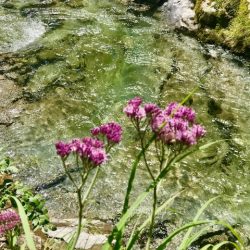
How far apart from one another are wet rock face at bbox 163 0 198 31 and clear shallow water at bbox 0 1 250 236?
13.7 inches

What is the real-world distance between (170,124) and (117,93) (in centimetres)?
480

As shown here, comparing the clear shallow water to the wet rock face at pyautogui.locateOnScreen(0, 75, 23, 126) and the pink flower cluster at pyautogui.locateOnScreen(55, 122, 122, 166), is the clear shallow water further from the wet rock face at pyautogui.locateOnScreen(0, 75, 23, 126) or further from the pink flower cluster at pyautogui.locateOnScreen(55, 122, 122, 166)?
the pink flower cluster at pyautogui.locateOnScreen(55, 122, 122, 166)

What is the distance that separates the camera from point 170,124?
94.3 inches

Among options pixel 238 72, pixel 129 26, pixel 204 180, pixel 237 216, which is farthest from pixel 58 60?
pixel 237 216

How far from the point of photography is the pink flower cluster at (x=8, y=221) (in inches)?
99.3

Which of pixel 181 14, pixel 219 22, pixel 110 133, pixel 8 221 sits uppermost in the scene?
pixel 110 133

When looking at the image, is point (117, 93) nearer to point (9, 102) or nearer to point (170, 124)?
point (9, 102)

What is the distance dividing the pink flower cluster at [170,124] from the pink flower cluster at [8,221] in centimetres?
91

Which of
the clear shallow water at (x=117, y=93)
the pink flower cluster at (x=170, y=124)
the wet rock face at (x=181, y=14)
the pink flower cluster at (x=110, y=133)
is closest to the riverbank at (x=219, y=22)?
the wet rock face at (x=181, y=14)

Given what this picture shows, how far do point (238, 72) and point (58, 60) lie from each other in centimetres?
338

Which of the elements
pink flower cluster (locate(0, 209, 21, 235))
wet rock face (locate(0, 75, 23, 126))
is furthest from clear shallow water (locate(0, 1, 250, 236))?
pink flower cluster (locate(0, 209, 21, 235))

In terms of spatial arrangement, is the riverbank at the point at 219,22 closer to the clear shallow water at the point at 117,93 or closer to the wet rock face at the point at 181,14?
the wet rock face at the point at 181,14

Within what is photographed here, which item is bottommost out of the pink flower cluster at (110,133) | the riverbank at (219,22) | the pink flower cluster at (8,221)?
the riverbank at (219,22)

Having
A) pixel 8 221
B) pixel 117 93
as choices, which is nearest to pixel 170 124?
pixel 8 221
